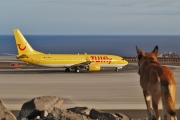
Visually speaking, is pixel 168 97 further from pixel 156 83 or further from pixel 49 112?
pixel 49 112

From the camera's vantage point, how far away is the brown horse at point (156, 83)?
8518 mm

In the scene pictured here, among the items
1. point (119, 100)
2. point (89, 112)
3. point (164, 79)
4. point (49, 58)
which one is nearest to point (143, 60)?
point (164, 79)

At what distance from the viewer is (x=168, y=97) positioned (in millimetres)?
8508

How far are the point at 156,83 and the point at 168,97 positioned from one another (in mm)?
503

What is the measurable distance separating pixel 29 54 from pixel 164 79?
209ft

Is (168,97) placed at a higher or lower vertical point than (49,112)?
higher

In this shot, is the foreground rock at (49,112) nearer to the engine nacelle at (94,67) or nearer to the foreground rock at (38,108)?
the foreground rock at (38,108)

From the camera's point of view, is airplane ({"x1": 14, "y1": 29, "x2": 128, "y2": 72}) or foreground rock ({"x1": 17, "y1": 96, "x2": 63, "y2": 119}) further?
airplane ({"x1": 14, "y1": 29, "x2": 128, "y2": 72})

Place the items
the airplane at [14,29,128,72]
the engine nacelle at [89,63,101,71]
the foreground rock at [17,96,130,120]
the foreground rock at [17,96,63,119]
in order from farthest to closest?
the airplane at [14,29,128,72]
the engine nacelle at [89,63,101,71]
the foreground rock at [17,96,63,119]
the foreground rock at [17,96,130,120]

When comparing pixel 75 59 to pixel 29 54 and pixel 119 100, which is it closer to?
pixel 29 54

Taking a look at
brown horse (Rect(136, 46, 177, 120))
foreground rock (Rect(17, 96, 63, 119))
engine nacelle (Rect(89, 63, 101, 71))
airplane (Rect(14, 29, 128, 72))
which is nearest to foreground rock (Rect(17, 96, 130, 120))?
foreground rock (Rect(17, 96, 63, 119))

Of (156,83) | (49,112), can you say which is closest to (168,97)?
(156,83)

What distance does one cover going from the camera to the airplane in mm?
70125

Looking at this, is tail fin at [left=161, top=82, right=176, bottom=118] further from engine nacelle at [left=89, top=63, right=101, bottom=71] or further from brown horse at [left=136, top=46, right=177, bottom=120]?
engine nacelle at [left=89, top=63, right=101, bottom=71]
